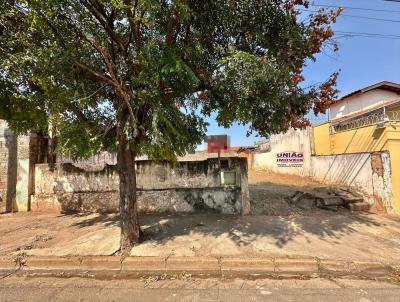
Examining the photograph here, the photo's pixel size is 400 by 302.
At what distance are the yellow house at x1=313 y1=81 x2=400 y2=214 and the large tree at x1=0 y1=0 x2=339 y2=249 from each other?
192 inches

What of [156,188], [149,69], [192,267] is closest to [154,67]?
[149,69]

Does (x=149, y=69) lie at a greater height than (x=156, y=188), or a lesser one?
greater

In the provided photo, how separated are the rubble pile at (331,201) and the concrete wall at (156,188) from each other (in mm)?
2436

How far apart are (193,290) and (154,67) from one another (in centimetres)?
361

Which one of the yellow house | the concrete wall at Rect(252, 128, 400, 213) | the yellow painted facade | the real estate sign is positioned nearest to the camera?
the yellow painted facade

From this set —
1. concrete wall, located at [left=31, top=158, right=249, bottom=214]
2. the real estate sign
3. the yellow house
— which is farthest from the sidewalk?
the real estate sign

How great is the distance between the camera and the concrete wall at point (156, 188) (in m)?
8.12

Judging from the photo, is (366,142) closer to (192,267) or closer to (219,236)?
(219,236)

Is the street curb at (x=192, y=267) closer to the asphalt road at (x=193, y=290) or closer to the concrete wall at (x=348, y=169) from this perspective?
the asphalt road at (x=193, y=290)

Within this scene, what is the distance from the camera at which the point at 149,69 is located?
504 centimetres

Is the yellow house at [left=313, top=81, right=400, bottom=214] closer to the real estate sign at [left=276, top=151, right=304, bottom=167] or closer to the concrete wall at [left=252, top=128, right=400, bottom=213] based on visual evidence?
the concrete wall at [left=252, top=128, right=400, bottom=213]

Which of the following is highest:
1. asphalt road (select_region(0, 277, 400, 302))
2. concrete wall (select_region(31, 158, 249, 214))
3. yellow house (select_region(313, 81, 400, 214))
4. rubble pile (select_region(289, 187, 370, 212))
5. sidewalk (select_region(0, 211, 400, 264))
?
yellow house (select_region(313, 81, 400, 214))

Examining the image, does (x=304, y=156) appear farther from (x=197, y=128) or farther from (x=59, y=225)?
(x=59, y=225)

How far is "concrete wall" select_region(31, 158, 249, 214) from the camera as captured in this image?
8125 millimetres
